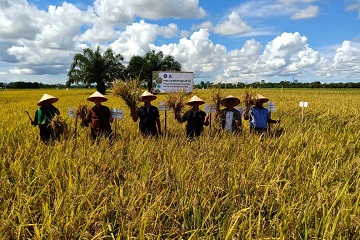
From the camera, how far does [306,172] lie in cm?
352

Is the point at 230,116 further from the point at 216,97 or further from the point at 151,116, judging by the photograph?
the point at 151,116

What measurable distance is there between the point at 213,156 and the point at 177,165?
82cm

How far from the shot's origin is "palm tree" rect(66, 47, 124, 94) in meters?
39.8

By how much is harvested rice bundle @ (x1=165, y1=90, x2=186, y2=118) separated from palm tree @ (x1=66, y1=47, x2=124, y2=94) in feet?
115

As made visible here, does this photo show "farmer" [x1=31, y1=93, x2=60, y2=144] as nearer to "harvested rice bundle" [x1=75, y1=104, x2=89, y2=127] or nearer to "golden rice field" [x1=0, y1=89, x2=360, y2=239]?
"harvested rice bundle" [x1=75, y1=104, x2=89, y2=127]

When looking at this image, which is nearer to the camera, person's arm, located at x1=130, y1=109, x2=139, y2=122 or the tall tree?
person's arm, located at x1=130, y1=109, x2=139, y2=122

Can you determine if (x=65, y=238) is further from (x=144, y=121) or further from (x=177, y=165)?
(x=144, y=121)

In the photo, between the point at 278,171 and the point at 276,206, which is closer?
the point at 276,206

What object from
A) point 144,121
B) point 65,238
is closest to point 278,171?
point 65,238

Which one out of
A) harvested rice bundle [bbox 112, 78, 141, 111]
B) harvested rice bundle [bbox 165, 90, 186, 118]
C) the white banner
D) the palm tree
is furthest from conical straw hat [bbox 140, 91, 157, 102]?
the palm tree

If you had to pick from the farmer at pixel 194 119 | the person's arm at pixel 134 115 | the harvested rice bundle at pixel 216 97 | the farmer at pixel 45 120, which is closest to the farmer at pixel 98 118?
the person's arm at pixel 134 115

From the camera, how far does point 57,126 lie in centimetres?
509

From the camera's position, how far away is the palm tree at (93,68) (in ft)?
131

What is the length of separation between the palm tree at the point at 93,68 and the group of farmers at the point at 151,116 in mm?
35280
